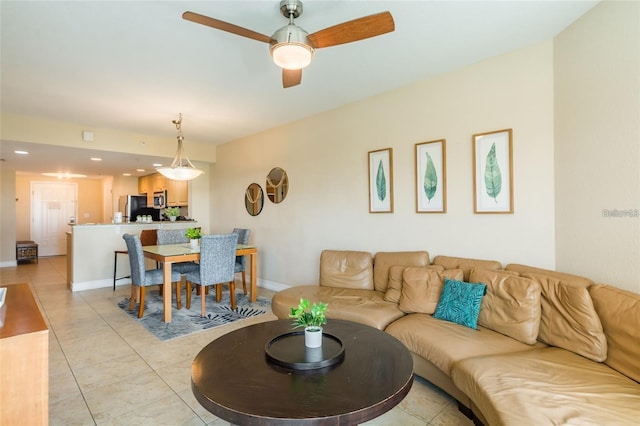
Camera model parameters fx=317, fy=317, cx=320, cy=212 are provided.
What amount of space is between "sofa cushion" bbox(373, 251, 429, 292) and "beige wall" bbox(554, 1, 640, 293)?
1.08 metres

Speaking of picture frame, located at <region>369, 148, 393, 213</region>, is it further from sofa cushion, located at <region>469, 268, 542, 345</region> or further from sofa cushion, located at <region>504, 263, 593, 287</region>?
sofa cushion, located at <region>469, 268, 542, 345</region>

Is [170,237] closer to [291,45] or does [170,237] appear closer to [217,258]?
[217,258]

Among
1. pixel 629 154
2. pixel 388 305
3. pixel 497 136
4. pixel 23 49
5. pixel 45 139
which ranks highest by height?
pixel 23 49

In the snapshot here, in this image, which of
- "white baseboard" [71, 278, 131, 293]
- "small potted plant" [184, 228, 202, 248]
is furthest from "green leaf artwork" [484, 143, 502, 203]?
"white baseboard" [71, 278, 131, 293]

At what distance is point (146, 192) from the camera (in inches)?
332

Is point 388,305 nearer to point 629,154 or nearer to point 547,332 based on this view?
point 547,332

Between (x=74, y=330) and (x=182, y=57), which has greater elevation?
(x=182, y=57)

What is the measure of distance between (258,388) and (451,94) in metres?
2.93

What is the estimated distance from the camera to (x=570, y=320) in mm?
1881

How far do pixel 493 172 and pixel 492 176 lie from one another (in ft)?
0.11

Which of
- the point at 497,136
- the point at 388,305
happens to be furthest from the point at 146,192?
the point at 497,136

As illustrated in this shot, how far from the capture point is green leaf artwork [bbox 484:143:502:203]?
272cm

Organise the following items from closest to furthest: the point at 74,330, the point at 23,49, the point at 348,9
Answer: the point at 348,9 < the point at 23,49 < the point at 74,330

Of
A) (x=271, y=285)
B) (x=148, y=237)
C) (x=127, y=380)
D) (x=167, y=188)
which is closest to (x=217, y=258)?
(x=271, y=285)
